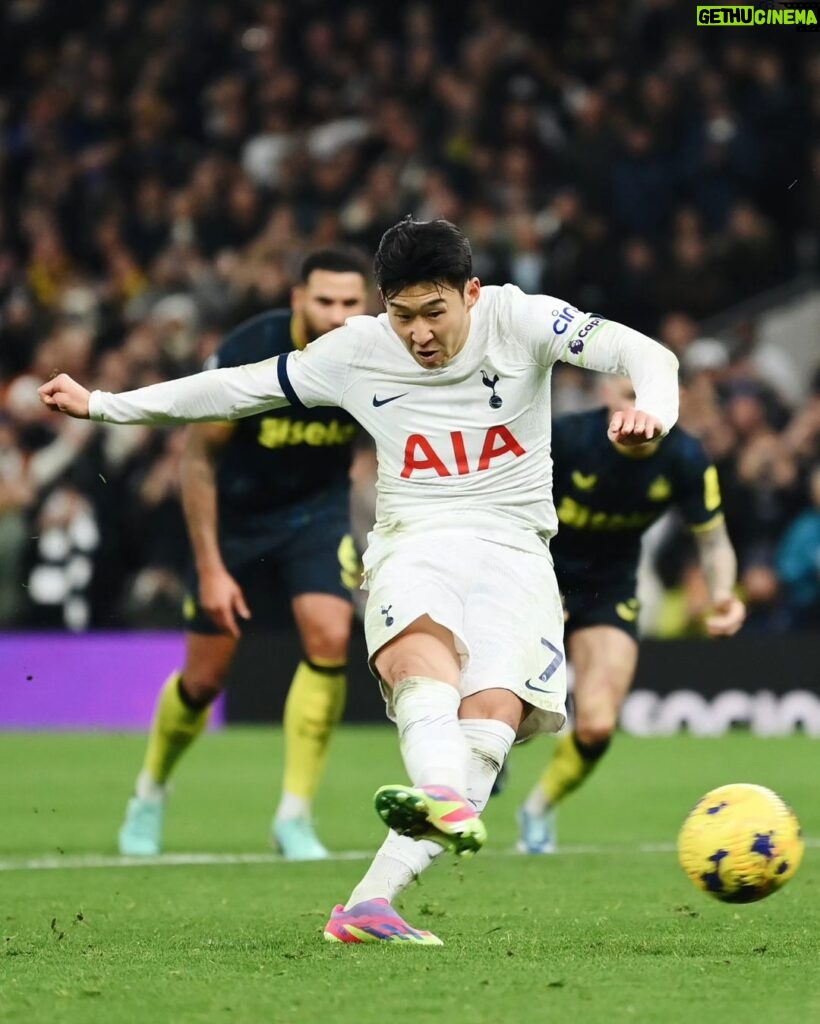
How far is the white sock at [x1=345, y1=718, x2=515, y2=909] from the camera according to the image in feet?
18.3

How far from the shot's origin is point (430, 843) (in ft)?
18.5

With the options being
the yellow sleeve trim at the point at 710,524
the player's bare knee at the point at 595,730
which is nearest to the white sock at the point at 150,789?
the player's bare knee at the point at 595,730

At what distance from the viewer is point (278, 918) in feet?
20.7

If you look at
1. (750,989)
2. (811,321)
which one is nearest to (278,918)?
(750,989)

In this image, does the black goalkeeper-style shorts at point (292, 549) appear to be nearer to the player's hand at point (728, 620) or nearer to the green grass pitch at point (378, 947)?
the green grass pitch at point (378, 947)

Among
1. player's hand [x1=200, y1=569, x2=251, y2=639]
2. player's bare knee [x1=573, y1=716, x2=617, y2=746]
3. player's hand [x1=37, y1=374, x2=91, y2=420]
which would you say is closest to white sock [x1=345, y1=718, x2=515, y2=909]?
player's hand [x1=37, y1=374, x2=91, y2=420]

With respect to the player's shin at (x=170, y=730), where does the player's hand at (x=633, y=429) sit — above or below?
above

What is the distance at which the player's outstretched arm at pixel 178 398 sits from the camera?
19.3 feet

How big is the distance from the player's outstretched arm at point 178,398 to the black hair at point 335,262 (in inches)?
89.4

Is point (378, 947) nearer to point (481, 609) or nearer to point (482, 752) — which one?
point (482, 752)

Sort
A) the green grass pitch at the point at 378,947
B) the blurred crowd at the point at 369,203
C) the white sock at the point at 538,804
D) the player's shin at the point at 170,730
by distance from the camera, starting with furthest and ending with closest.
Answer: the blurred crowd at the point at 369,203 → the white sock at the point at 538,804 → the player's shin at the point at 170,730 → the green grass pitch at the point at 378,947

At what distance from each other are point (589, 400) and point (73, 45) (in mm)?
8269

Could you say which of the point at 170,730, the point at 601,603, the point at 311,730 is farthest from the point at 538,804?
the point at 170,730

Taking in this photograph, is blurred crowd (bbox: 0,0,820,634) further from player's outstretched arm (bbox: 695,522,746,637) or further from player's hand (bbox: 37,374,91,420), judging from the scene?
player's hand (bbox: 37,374,91,420)
